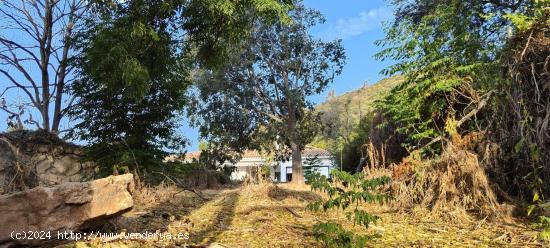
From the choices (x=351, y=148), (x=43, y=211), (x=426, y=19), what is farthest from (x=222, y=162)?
(x=43, y=211)

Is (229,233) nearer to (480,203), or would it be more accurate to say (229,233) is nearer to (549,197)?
(480,203)

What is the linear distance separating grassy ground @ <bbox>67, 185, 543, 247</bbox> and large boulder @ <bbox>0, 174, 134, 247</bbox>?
25cm

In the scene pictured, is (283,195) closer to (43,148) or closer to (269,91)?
(43,148)

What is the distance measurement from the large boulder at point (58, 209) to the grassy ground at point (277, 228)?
0.25 metres

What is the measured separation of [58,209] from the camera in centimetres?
390

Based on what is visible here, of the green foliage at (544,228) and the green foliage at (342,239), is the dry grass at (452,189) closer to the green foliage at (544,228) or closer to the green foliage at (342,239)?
the green foliage at (544,228)

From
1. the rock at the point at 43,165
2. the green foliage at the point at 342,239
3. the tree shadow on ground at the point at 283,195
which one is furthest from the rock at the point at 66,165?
the green foliage at the point at 342,239

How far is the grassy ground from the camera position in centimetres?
437

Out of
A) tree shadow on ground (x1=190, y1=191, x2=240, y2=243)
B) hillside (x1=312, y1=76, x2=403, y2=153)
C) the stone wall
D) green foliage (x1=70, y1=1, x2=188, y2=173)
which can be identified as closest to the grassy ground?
tree shadow on ground (x1=190, y1=191, x2=240, y2=243)

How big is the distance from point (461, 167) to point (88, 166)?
8.60 metres

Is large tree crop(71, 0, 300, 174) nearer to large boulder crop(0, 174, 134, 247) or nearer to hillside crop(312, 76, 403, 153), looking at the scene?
large boulder crop(0, 174, 134, 247)

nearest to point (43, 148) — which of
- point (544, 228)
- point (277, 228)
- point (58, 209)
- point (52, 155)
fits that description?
point (52, 155)

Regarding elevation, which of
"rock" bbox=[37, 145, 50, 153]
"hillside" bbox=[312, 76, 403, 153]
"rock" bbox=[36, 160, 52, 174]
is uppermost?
"hillside" bbox=[312, 76, 403, 153]

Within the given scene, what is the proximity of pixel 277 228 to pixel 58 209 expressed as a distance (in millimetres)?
2275
